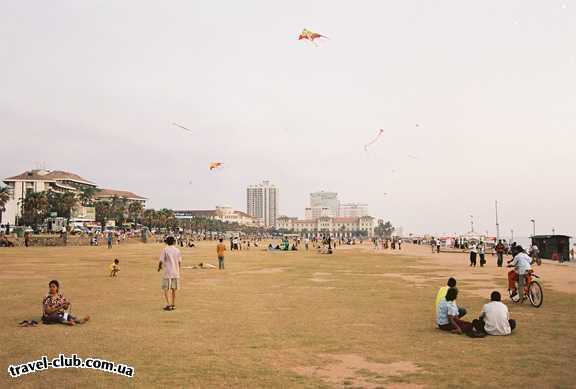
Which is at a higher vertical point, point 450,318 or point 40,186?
point 40,186

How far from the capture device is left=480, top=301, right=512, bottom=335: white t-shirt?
9.77 m

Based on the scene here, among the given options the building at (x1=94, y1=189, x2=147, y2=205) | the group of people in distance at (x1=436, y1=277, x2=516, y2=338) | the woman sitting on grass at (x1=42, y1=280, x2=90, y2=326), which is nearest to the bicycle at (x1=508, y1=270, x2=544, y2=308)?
the group of people in distance at (x1=436, y1=277, x2=516, y2=338)

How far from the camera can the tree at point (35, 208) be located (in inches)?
3543

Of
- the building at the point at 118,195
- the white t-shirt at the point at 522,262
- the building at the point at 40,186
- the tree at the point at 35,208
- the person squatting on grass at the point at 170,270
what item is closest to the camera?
the person squatting on grass at the point at 170,270

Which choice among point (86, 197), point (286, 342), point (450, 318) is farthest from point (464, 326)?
point (86, 197)

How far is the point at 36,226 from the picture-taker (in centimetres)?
9700

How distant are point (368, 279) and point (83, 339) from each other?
15933mm

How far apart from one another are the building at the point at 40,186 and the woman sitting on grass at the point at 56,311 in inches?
3936

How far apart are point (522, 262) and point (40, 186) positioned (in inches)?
5110

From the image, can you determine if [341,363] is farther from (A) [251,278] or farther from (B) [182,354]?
(A) [251,278]

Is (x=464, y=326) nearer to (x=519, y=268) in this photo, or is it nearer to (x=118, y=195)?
(x=519, y=268)

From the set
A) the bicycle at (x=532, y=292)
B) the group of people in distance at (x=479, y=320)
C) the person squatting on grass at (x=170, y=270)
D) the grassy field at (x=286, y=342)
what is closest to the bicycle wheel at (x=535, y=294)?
the bicycle at (x=532, y=292)

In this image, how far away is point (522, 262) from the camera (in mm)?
14078

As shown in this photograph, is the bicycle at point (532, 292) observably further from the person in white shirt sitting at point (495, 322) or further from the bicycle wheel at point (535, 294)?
the person in white shirt sitting at point (495, 322)
